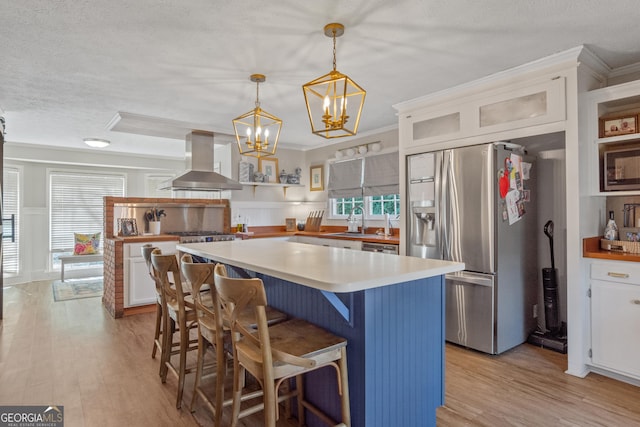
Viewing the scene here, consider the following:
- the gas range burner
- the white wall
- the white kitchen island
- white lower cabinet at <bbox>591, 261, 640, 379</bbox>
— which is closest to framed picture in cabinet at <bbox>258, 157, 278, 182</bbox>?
the gas range burner

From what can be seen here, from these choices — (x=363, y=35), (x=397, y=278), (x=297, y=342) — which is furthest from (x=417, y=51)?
(x=297, y=342)

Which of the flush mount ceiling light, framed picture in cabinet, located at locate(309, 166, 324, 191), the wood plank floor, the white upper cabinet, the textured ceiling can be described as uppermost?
the textured ceiling

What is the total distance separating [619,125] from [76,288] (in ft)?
23.2

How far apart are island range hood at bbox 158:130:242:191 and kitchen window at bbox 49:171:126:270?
3018 millimetres

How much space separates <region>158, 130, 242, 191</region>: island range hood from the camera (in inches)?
187

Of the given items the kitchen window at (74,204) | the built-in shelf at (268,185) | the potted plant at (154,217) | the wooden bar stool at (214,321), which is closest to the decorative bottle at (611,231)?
the wooden bar stool at (214,321)

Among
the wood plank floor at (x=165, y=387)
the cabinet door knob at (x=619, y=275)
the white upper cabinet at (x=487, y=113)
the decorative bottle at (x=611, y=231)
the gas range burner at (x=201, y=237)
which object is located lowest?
the wood plank floor at (x=165, y=387)

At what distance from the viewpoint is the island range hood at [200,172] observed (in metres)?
4.75

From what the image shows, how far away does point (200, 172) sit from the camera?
4.94 m

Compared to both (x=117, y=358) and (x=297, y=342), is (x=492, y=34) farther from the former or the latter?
(x=117, y=358)

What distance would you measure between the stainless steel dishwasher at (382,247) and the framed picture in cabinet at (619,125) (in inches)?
81.2

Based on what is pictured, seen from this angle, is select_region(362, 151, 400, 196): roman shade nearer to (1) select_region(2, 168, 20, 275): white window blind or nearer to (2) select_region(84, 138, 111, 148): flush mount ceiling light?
(2) select_region(84, 138, 111, 148): flush mount ceiling light

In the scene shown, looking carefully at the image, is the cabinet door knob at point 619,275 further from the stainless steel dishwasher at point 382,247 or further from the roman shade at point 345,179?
the roman shade at point 345,179

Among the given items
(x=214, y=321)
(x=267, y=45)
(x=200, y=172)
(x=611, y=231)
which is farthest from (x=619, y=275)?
(x=200, y=172)
